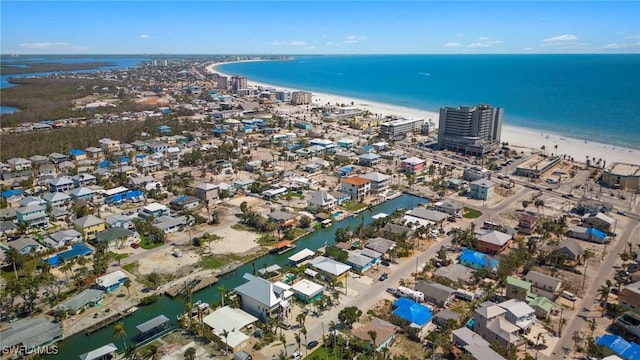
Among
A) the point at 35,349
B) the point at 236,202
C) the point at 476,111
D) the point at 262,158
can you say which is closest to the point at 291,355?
the point at 35,349

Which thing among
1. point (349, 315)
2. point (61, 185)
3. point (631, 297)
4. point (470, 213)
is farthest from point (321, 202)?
point (61, 185)

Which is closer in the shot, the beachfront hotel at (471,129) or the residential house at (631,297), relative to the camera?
the residential house at (631,297)

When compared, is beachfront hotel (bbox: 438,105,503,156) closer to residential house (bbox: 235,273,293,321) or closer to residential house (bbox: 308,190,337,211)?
residential house (bbox: 308,190,337,211)

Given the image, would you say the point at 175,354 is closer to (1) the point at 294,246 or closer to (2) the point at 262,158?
(1) the point at 294,246

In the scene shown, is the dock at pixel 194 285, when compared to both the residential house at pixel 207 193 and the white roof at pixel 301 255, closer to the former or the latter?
the white roof at pixel 301 255

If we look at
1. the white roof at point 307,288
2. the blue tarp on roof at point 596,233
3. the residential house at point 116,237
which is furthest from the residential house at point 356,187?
the residential house at point 116,237
